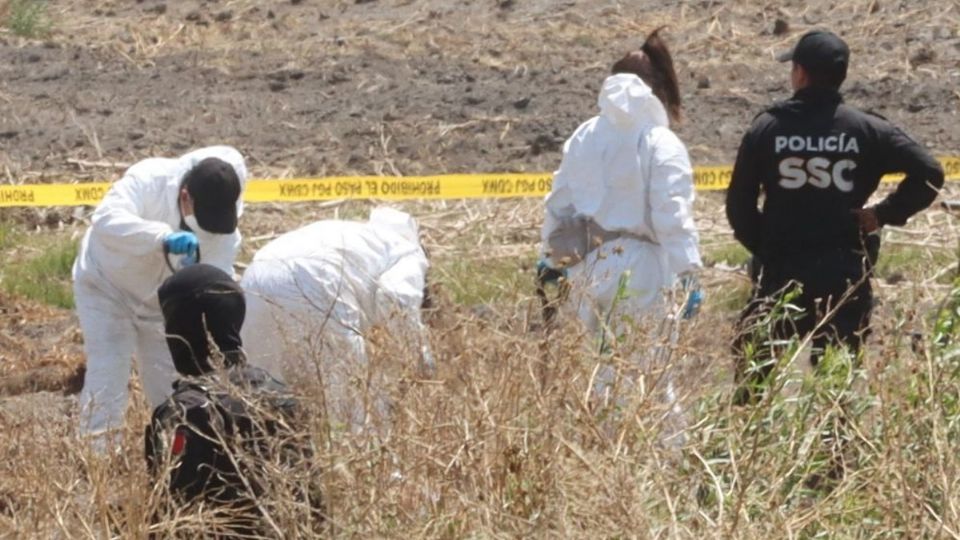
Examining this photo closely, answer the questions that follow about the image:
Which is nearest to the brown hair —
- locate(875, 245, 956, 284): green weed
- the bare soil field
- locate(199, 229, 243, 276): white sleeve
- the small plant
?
the bare soil field

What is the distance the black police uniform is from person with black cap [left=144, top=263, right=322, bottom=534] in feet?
8.07

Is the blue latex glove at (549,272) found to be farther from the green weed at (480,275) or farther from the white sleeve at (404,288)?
the green weed at (480,275)

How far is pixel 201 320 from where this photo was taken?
19.6 feet

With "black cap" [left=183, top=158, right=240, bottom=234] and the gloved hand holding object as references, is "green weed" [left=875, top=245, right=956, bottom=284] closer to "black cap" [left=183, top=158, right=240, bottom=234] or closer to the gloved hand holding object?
the gloved hand holding object

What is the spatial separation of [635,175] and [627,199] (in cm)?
10

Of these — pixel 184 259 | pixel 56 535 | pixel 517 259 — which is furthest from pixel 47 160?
pixel 56 535

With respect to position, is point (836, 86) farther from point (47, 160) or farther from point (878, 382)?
point (47, 160)

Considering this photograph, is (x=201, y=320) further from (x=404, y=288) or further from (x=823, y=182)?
(x=823, y=182)

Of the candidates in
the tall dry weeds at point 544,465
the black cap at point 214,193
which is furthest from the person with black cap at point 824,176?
the black cap at point 214,193

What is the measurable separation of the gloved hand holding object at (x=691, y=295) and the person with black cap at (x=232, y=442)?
134cm

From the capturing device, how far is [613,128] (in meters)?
7.83

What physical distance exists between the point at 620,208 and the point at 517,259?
4.15 meters

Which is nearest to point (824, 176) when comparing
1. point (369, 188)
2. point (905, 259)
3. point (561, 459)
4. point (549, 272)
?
point (549, 272)

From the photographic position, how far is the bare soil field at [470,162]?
563 cm
